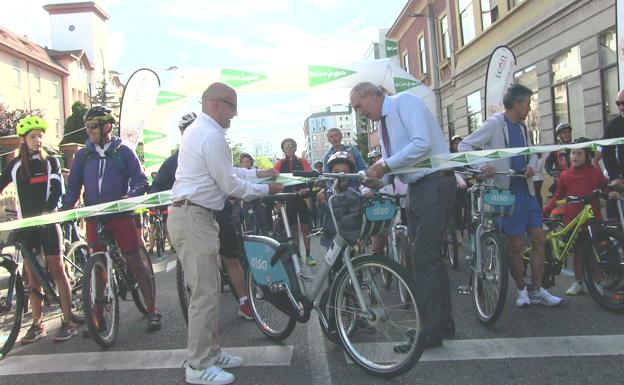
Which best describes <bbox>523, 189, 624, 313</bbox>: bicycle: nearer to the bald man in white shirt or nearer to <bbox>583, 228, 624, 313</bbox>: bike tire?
<bbox>583, 228, 624, 313</bbox>: bike tire

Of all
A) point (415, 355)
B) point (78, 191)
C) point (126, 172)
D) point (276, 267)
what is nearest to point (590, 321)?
point (415, 355)

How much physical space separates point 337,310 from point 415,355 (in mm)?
635

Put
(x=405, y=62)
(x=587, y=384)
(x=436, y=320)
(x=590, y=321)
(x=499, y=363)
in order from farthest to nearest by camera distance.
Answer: (x=405, y=62) → (x=590, y=321) → (x=436, y=320) → (x=499, y=363) → (x=587, y=384)

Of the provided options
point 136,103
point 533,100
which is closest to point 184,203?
point 136,103

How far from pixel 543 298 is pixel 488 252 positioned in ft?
2.74

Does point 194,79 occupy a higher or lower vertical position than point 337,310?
higher

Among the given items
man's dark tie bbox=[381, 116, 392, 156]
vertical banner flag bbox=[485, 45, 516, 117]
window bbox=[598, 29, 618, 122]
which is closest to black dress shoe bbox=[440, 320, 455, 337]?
man's dark tie bbox=[381, 116, 392, 156]

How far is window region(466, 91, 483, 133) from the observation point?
67.1ft

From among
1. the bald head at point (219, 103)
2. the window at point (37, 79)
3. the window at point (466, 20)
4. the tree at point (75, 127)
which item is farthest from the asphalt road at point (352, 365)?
the window at point (37, 79)

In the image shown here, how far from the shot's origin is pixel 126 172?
4.95 metres

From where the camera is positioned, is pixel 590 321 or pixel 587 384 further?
pixel 590 321

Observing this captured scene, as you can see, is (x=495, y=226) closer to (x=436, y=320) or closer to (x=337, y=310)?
(x=436, y=320)

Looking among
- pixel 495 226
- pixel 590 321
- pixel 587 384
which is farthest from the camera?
pixel 495 226

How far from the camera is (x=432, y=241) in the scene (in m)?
3.94
